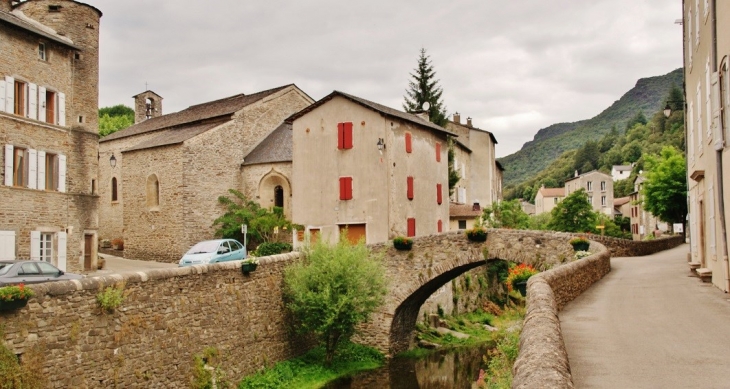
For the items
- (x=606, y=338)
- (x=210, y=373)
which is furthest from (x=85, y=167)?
(x=606, y=338)

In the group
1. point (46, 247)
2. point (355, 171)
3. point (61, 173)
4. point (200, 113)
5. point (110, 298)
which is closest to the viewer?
point (110, 298)

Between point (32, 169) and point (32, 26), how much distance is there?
202 inches

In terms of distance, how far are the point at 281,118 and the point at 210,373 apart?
81.1 ft

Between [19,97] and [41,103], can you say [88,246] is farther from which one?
[19,97]

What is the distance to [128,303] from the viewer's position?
46.0ft

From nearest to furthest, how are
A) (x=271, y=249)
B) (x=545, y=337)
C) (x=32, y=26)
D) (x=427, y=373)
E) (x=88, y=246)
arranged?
(x=545, y=337) → (x=32, y=26) → (x=427, y=373) → (x=88, y=246) → (x=271, y=249)

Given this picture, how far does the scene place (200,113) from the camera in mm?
40562

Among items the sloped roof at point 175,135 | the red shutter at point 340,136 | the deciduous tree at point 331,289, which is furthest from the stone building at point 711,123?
the sloped roof at point 175,135

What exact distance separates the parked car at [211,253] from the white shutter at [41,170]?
5.69 m

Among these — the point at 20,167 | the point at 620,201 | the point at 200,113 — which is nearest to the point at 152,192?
the point at 200,113

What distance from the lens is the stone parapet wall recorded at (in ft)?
16.2

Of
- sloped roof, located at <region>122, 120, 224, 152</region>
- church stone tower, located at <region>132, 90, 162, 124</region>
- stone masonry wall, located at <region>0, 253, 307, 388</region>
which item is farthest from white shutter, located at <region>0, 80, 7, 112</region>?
church stone tower, located at <region>132, 90, 162, 124</region>

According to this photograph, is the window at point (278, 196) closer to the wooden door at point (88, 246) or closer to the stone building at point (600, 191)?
the wooden door at point (88, 246)

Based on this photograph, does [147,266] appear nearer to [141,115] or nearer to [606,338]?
[141,115]
